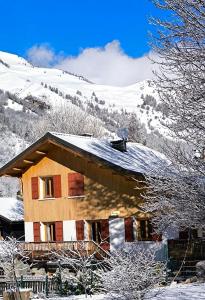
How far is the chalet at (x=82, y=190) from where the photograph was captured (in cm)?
2833

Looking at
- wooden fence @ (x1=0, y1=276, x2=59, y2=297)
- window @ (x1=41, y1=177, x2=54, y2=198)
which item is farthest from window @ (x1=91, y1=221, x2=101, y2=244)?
wooden fence @ (x1=0, y1=276, x2=59, y2=297)

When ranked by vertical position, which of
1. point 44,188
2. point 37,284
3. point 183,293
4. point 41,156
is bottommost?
point 37,284

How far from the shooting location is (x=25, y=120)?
106625 millimetres

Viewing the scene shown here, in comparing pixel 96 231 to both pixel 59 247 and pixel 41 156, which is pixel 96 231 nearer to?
pixel 59 247

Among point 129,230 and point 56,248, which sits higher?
point 129,230

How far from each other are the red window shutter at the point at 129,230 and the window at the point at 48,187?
528 cm

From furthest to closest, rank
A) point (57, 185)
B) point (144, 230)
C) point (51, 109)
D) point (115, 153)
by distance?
point (51, 109)
point (57, 185)
point (115, 153)
point (144, 230)

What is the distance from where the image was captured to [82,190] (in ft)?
99.2

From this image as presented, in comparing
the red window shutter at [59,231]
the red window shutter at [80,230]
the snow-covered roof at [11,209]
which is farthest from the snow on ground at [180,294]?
the snow-covered roof at [11,209]

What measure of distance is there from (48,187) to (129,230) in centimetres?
599

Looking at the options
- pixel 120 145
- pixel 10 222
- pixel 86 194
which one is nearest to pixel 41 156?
pixel 86 194

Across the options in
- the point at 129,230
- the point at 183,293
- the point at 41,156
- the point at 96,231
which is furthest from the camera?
the point at 41,156

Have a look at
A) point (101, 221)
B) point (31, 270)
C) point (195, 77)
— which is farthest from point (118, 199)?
point (195, 77)

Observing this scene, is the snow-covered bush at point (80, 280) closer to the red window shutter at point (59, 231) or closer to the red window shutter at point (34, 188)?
the red window shutter at point (59, 231)
